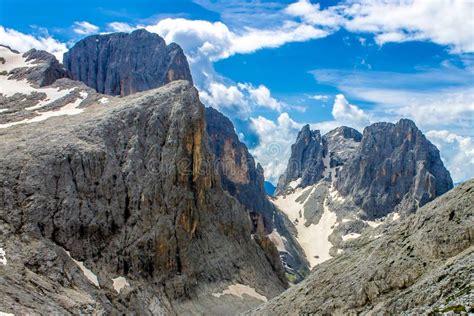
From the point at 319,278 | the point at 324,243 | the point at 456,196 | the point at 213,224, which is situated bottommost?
the point at 324,243

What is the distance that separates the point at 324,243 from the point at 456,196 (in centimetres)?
17034

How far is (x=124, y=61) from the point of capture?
173 meters

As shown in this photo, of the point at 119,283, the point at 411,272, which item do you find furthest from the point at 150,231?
the point at 411,272

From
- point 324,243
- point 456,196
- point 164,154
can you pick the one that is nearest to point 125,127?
point 164,154

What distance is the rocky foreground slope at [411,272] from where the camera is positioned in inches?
779

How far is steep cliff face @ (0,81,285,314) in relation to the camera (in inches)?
1756

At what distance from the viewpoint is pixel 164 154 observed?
220 feet

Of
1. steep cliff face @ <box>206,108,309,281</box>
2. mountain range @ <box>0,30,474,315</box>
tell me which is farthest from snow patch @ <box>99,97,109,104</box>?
steep cliff face @ <box>206,108,309,281</box>

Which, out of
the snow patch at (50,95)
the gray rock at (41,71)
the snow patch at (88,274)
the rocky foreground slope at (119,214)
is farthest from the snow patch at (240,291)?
the gray rock at (41,71)

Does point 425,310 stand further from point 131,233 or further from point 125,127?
point 125,127

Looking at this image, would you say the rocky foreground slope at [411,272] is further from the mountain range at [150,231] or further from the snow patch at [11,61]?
the snow patch at [11,61]

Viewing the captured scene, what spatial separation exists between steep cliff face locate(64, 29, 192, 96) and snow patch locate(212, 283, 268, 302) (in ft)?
353

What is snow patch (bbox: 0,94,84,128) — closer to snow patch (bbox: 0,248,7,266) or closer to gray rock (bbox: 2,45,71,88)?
gray rock (bbox: 2,45,71,88)

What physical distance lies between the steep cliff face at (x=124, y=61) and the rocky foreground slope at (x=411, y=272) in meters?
140
